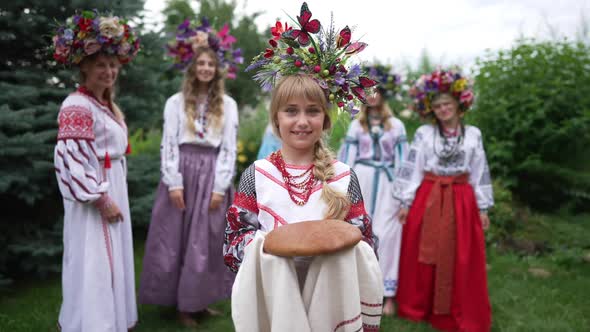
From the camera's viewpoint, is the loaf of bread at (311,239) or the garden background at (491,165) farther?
the garden background at (491,165)

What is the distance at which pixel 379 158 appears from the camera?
4.84 metres

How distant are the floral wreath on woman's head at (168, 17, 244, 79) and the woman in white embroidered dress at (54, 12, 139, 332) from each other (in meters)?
0.92

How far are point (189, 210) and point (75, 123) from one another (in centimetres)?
124

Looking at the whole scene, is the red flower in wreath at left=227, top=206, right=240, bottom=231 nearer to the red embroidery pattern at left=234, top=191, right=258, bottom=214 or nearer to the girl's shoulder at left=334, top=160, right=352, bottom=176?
the red embroidery pattern at left=234, top=191, right=258, bottom=214

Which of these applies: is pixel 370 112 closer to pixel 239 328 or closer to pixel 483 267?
pixel 483 267

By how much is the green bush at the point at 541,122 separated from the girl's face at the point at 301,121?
5579 mm

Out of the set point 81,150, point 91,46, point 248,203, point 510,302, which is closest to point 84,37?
point 91,46

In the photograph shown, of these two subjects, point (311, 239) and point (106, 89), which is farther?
point (106, 89)

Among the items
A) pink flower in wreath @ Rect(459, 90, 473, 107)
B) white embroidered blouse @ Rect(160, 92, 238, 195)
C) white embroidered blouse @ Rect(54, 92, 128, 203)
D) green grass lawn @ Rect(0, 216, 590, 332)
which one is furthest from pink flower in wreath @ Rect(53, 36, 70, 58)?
pink flower in wreath @ Rect(459, 90, 473, 107)

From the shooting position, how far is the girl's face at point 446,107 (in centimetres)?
408

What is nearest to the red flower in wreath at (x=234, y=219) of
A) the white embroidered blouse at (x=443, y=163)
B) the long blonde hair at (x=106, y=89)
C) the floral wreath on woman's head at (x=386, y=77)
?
the long blonde hair at (x=106, y=89)

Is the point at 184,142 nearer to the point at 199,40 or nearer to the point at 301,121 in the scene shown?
the point at 199,40

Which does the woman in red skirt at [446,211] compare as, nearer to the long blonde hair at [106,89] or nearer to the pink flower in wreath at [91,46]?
the long blonde hair at [106,89]

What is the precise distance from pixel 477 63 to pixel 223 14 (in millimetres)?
13149
